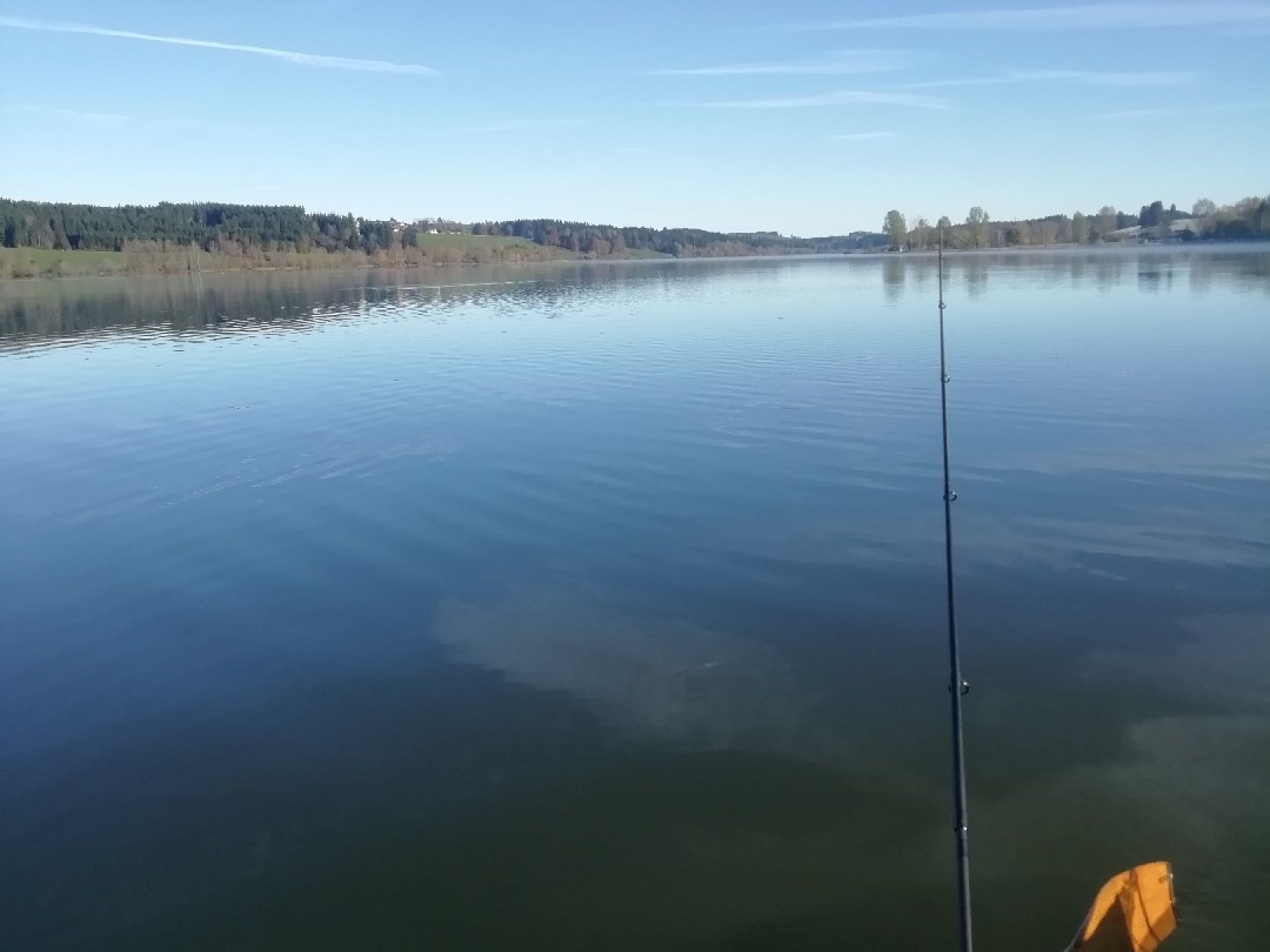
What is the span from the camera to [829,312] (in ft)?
135

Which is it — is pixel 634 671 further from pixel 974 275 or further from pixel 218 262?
pixel 218 262

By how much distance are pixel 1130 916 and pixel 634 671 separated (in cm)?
503

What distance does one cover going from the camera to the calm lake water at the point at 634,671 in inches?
252

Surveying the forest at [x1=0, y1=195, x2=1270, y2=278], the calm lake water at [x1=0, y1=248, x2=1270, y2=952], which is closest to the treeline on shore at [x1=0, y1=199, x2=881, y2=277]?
the forest at [x1=0, y1=195, x2=1270, y2=278]

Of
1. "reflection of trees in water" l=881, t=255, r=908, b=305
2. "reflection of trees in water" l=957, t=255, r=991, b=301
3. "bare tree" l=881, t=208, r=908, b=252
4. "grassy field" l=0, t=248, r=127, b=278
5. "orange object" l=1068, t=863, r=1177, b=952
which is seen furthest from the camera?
"grassy field" l=0, t=248, r=127, b=278

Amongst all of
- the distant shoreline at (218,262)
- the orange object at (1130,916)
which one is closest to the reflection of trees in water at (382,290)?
the distant shoreline at (218,262)

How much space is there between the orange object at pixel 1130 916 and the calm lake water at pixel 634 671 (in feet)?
2.98

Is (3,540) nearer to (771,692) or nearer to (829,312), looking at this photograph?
(771,692)

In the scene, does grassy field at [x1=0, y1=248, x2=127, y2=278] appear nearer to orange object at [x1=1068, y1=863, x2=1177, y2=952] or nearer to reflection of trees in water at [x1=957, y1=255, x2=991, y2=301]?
reflection of trees in water at [x1=957, y1=255, x2=991, y2=301]

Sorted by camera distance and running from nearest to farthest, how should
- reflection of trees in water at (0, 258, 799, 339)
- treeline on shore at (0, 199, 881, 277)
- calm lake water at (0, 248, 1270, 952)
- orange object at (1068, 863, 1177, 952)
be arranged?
orange object at (1068, 863, 1177, 952) < calm lake water at (0, 248, 1270, 952) < reflection of trees in water at (0, 258, 799, 339) < treeline on shore at (0, 199, 881, 277)

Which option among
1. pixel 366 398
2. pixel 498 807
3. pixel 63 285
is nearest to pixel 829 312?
pixel 366 398

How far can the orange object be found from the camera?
4910 mm

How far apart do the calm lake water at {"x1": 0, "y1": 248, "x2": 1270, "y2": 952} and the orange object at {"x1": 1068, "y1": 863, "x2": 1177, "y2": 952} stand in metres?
0.91

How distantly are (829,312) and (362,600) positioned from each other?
33492 millimetres
